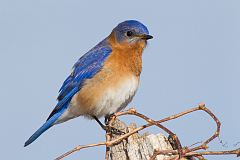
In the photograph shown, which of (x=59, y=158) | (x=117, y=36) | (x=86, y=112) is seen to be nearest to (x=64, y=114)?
(x=86, y=112)

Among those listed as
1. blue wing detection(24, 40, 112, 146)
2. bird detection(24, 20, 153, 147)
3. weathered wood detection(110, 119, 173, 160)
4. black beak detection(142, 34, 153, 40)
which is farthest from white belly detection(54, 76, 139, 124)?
weathered wood detection(110, 119, 173, 160)

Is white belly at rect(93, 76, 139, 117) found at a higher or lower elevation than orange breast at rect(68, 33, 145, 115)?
lower

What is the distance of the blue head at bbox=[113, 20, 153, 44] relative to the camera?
8055 millimetres

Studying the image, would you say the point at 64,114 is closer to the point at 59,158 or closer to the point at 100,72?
the point at 100,72

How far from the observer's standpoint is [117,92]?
744cm

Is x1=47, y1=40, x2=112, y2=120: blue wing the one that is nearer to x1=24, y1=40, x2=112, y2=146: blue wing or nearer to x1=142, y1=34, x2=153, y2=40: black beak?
x1=24, y1=40, x2=112, y2=146: blue wing

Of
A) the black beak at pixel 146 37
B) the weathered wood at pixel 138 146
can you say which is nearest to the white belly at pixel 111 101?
the black beak at pixel 146 37

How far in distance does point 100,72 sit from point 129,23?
1.06m

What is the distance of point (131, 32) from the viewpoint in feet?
26.9

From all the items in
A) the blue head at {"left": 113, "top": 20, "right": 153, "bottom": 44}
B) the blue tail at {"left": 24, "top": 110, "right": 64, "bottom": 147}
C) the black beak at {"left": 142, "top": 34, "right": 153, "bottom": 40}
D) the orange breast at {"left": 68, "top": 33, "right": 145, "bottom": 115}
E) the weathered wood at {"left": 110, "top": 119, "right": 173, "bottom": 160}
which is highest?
the blue head at {"left": 113, "top": 20, "right": 153, "bottom": 44}

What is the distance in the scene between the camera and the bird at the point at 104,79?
7477 mm

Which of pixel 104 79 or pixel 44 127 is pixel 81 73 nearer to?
pixel 104 79

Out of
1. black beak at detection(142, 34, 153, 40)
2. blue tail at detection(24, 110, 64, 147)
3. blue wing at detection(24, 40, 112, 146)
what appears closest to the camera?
blue tail at detection(24, 110, 64, 147)

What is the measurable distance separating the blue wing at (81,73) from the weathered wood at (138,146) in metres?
3.16
